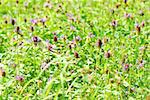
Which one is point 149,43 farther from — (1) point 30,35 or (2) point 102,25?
(1) point 30,35

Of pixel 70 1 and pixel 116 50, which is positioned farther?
pixel 70 1

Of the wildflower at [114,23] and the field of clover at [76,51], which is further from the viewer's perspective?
the wildflower at [114,23]

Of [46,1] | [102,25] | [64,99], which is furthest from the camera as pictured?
[46,1]

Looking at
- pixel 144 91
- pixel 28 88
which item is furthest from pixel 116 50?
pixel 28 88

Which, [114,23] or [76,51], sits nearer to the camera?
[76,51]

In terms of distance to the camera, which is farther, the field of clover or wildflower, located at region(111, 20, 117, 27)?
wildflower, located at region(111, 20, 117, 27)

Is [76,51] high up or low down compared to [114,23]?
down

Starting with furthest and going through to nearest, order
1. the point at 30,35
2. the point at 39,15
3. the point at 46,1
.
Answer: the point at 46,1
the point at 39,15
the point at 30,35

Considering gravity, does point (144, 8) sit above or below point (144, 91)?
above
